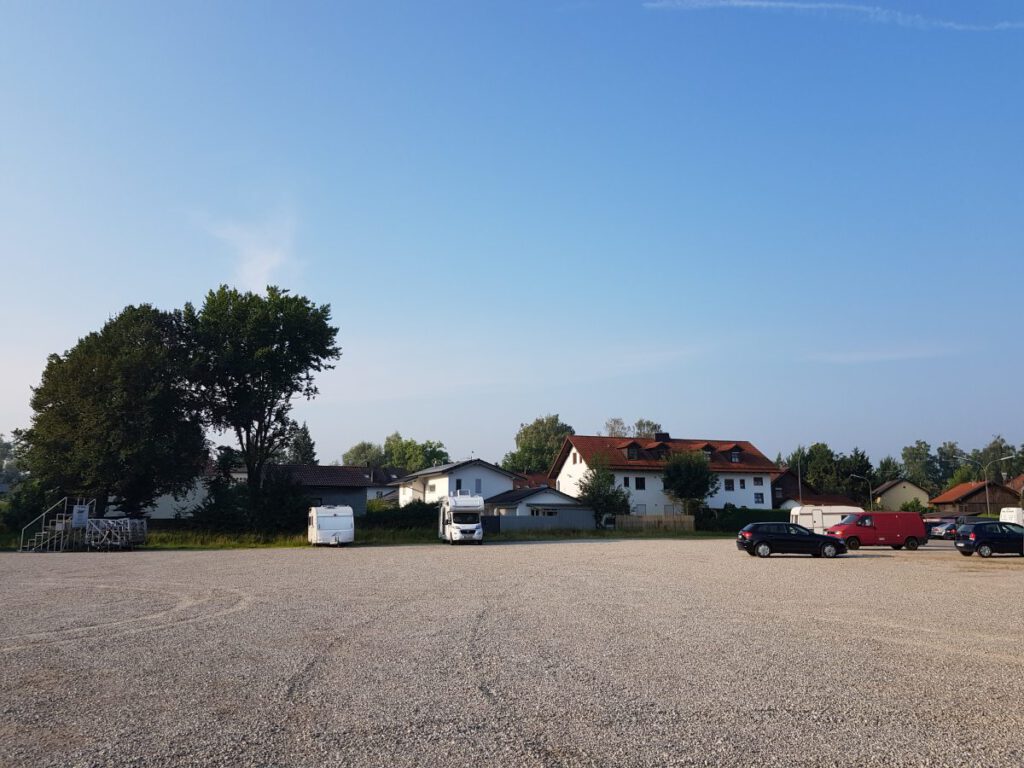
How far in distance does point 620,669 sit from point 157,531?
4854 centimetres

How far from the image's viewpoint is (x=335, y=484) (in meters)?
69.8

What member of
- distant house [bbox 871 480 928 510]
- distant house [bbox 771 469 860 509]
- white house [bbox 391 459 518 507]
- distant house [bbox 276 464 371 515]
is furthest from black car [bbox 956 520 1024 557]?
distant house [bbox 871 480 928 510]

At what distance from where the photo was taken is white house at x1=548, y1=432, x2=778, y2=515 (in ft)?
243

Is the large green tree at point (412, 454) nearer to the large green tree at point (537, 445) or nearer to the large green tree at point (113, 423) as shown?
the large green tree at point (537, 445)

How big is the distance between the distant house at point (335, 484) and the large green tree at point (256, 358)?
11658mm

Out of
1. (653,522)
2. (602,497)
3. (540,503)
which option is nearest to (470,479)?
(540,503)

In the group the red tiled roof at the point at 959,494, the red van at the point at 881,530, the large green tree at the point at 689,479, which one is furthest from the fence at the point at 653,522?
the red tiled roof at the point at 959,494

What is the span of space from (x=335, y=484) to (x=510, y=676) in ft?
205

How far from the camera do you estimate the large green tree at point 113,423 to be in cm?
4778

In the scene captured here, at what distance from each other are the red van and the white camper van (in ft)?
82.9

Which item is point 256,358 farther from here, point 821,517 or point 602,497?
point 821,517

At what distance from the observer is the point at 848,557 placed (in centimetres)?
3381

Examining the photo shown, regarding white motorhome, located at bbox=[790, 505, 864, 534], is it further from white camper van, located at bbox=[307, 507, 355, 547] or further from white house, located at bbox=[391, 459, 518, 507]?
white house, located at bbox=[391, 459, 518, 507]

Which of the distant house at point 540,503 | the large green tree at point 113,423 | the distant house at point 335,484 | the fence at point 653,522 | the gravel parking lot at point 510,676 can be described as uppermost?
the large green tree at point 113,423
